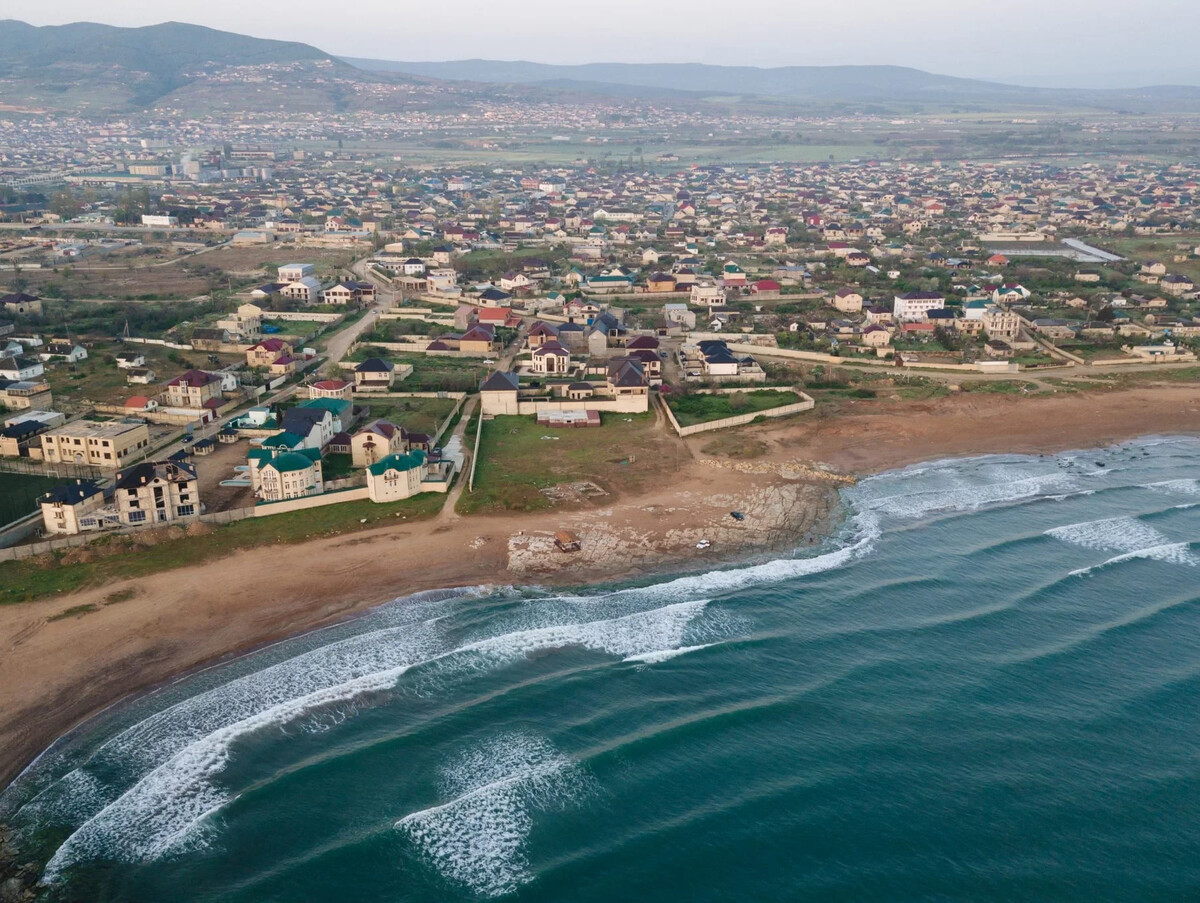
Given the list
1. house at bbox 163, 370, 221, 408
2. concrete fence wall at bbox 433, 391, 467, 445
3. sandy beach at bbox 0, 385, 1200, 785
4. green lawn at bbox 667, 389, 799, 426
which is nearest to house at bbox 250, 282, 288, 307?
house at bbox 163, 370, 221, 408

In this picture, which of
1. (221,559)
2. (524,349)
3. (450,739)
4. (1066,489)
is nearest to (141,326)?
(524,349)

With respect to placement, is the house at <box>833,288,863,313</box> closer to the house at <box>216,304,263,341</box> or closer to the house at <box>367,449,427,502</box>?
the house at <box>216,304,263,341</box>

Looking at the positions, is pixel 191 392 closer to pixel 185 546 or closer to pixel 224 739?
pixel 185 546

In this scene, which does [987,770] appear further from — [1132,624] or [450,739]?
[450,739]

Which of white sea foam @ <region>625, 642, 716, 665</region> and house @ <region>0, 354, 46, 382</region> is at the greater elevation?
house @ <region>0, 354, 46, 382</region>

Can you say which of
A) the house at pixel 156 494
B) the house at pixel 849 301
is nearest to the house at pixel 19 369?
the house at pixel 156 494

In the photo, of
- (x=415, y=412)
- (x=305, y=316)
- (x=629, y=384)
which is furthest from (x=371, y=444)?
(x=305, y=316)
